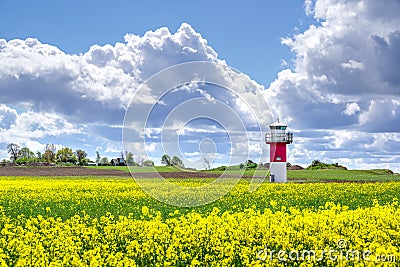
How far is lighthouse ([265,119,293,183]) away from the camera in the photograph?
48375mm

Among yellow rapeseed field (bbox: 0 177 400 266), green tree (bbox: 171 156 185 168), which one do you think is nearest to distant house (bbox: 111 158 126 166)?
green tree (bbox: 171 156 185 168)

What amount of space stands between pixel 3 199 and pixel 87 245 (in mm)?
17033

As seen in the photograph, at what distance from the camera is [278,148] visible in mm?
48562

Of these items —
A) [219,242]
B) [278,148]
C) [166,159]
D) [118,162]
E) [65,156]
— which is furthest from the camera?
[65,156]

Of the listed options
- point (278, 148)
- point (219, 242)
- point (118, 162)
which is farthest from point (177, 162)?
point (118, 162)

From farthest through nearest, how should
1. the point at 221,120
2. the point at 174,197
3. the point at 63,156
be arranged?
1. the point at 63,156
2. the point at 174,197
3. the point at 221,120

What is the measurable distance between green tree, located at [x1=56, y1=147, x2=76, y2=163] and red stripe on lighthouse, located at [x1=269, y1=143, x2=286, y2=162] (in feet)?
321

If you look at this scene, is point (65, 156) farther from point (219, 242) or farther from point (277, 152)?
point (219, 242)

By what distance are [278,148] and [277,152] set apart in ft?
1.22

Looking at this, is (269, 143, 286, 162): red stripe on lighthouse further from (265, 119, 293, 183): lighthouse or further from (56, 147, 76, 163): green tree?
(56, 147, 76, 163): green tree

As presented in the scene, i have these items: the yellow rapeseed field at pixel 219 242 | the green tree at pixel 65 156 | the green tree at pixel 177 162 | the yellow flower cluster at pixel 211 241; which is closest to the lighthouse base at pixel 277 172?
the green tree at pixel 177 162

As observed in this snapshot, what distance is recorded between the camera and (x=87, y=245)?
14.7 m

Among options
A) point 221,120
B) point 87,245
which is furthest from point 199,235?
point 221,120

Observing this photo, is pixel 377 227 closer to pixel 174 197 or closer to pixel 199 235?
pixel 199 235
